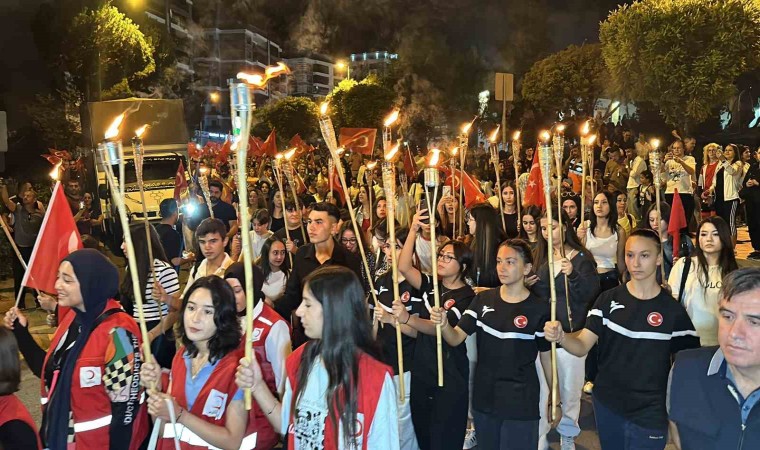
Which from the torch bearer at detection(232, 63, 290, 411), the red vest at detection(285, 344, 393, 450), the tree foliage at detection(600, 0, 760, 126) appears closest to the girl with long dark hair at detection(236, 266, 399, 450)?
the red vest at detection(285, 344, 393, 450)

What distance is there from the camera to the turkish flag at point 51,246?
4828 mm

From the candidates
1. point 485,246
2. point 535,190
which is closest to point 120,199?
point 485,246

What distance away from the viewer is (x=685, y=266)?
17.2 feet

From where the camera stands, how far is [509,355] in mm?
4379

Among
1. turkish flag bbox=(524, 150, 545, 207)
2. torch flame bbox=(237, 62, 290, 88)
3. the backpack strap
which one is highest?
torch flame bbox=(237, 62, 290, 88)

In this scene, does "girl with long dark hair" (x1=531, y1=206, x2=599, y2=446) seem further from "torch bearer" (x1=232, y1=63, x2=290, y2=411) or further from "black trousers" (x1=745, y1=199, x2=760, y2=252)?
"black trousers" (x1=745, y1=199, x2=760, y2=252)

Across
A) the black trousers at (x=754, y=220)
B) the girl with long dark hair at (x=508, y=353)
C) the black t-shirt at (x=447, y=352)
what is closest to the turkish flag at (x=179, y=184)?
the black t-shirt at (x=447, y=352)

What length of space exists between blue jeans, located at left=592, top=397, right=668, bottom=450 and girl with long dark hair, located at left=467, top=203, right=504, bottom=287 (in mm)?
1690

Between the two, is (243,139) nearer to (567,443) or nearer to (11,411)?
(11,411)

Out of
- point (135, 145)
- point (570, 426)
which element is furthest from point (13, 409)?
point (570, 426)

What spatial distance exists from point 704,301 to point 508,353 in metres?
1.59

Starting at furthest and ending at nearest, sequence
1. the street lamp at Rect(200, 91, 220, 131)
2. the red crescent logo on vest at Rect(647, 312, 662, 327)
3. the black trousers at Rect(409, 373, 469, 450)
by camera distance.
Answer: the street lamp at Rect(200, 91, 220, 131)
the black trousers at Rect(409, 373, 469, 450)
the red crescent logo on vest at Rect(647, 312, 662, 327)

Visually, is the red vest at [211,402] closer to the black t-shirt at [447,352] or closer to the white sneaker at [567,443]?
the black t-shirt at [447,352]

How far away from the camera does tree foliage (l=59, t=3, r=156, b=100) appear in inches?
1072
